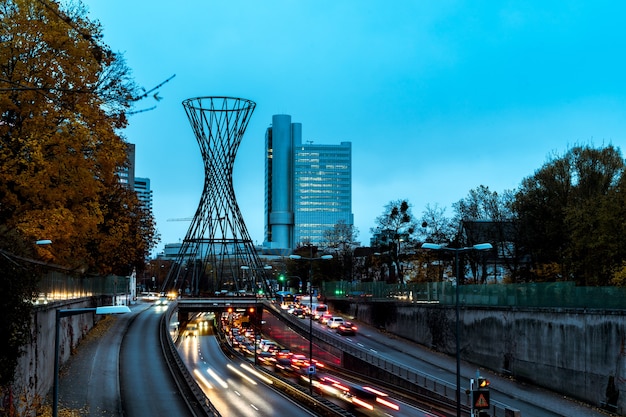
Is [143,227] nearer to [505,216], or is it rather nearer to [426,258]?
[426,258]

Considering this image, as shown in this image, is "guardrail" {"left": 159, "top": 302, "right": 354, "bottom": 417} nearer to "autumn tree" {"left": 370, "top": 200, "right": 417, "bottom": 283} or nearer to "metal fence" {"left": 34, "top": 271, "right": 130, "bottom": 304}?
"metal fence" {"left": 34, "top": 271, "right": 130, "bottom": 304}

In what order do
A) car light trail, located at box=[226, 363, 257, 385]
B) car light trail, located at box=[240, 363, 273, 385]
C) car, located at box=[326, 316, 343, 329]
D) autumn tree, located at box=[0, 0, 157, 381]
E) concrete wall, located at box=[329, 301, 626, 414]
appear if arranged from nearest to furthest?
autumn tree, located at box=[0, 0, 157, 381] < concrete wall, located at box=[329, 301, 626, 414] < car light trail, located at box=[226, 363, 257, 385] < car light trail, located at box=[240, 363, 273, 385] < car, located at box=[326, 316, 343, 329]

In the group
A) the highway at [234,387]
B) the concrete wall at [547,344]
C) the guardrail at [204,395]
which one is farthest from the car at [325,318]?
the guardrail at [204,395]

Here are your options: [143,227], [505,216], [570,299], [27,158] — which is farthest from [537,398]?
[143,227]

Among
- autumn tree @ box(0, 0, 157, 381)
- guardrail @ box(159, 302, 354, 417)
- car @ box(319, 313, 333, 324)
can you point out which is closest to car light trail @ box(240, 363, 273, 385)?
guardrail @ box(159, 302, 354, 417)

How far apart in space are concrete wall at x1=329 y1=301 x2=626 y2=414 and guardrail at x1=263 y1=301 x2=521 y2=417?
17.0 feet

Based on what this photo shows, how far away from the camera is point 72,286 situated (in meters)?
44.8

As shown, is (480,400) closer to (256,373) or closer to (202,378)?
(202,378)

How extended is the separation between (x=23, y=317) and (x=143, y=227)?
4640cm

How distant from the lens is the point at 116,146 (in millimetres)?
33812

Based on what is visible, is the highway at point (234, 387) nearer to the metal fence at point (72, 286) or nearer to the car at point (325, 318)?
the metal fence at point (72, 286)

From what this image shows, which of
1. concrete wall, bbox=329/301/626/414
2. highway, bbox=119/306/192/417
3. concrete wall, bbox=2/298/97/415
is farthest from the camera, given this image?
concrete wall, bbox=329/301/626/414

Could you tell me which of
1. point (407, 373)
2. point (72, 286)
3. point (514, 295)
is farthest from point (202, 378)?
point (514, 295)

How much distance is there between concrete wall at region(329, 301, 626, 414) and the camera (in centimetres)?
3675
